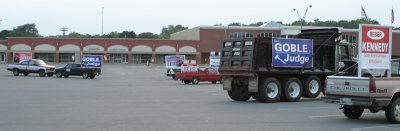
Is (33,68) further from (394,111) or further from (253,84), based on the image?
(394,111)

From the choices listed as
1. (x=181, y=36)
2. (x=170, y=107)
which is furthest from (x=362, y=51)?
(x=181, y=36)

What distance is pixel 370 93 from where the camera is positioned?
13.1 meters

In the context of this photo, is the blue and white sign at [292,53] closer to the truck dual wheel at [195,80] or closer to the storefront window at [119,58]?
the truck dual wheel at [195,80]

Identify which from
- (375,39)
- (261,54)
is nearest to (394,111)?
(375,39)

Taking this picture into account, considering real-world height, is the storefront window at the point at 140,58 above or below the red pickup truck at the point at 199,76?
above

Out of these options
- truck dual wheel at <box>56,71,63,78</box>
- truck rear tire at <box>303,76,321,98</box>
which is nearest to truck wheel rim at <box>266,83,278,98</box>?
truck rear tire at <box>303,76,321,98</box>

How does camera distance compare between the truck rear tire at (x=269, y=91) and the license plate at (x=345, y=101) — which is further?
the truck rear tire at (x=269, y=91)

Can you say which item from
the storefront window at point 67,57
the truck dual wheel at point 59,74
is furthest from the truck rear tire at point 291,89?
the storefront window at point 67,57

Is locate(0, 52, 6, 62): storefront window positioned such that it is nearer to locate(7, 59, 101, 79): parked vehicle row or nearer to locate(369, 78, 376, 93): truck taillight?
locate(7, 59, 101, 79): parked vehicle row

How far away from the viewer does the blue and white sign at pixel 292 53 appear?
21391mm

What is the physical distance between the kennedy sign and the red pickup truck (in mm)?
25277

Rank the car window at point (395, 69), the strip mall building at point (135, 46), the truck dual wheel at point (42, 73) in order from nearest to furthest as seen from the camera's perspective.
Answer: the car window at point (395, 69)
the truck dual wheel at point (42, 73)
the strip mall building at point (135, 46)

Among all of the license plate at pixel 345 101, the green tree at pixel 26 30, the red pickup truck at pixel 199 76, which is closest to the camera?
the license plate at pixel 345 101

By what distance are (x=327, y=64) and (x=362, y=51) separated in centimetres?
890
